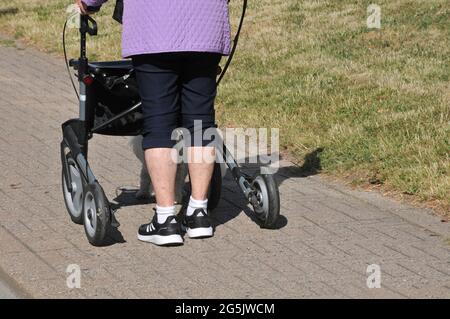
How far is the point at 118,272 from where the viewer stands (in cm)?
537

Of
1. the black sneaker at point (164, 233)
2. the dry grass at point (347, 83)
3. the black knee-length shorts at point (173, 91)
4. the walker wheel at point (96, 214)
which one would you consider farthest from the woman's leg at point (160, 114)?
the dry grass at point (347, 83)

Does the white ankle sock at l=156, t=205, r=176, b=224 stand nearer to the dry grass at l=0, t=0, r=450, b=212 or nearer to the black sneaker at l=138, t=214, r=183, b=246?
the black sneaker at l=138, t=214, r=183, b=246

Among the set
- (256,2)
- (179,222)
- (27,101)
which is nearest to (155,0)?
(179,222)

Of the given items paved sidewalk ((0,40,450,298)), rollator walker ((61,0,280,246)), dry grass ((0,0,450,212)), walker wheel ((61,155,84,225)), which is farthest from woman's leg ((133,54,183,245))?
dry grass ((0,0,450,212))

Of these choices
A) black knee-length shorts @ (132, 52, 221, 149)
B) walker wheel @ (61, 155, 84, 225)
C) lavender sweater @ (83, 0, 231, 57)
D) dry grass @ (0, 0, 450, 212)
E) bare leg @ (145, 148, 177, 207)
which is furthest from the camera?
dry grass @ (0, 0, 450, 212)

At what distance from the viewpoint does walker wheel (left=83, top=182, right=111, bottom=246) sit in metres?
5.56

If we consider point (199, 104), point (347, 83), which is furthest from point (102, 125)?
point (347, 83)

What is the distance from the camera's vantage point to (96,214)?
18.3ft

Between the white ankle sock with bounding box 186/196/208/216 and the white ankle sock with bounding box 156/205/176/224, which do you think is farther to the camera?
the white ankle sock with bounding box 186/196/208/216

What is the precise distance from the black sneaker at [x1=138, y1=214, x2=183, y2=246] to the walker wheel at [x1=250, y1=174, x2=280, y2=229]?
1.57 ft

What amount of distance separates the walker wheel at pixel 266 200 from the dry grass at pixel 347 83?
110cm

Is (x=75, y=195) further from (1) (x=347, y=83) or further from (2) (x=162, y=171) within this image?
(1) (x=347, y=83)

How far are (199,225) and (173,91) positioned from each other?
2.48 feet
